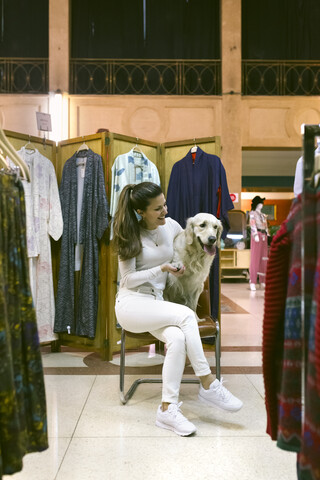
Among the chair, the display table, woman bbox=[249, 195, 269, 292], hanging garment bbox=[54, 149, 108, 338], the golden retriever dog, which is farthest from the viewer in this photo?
the display table

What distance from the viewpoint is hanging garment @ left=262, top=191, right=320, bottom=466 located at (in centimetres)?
87

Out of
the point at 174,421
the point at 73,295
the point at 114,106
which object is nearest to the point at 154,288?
the point at 174,421

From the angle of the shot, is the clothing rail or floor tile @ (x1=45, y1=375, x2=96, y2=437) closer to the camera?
the clothing rail

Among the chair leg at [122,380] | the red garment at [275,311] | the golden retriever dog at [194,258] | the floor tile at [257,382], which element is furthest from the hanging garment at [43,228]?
the red garment at [275,311]

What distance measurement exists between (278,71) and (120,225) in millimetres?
7990

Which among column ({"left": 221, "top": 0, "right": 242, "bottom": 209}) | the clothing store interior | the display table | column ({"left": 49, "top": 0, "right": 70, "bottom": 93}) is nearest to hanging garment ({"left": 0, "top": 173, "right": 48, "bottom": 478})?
the clothing store interior

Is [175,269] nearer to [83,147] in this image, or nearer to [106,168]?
[106,168]

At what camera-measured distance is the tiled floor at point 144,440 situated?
170cm

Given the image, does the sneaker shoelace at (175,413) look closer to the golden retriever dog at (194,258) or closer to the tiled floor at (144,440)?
the tiled floor at (144,440)

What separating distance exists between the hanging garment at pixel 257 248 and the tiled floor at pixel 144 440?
4.58 metres

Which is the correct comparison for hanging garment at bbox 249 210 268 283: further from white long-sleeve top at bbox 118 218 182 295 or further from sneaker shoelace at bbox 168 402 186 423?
sneaker shoelace at bbox 168 402 186 423

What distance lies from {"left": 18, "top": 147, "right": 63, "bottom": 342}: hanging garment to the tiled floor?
680 millimetres

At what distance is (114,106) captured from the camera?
8.45 meters

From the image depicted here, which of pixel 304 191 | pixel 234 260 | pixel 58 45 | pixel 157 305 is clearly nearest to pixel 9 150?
pixel 304 191
